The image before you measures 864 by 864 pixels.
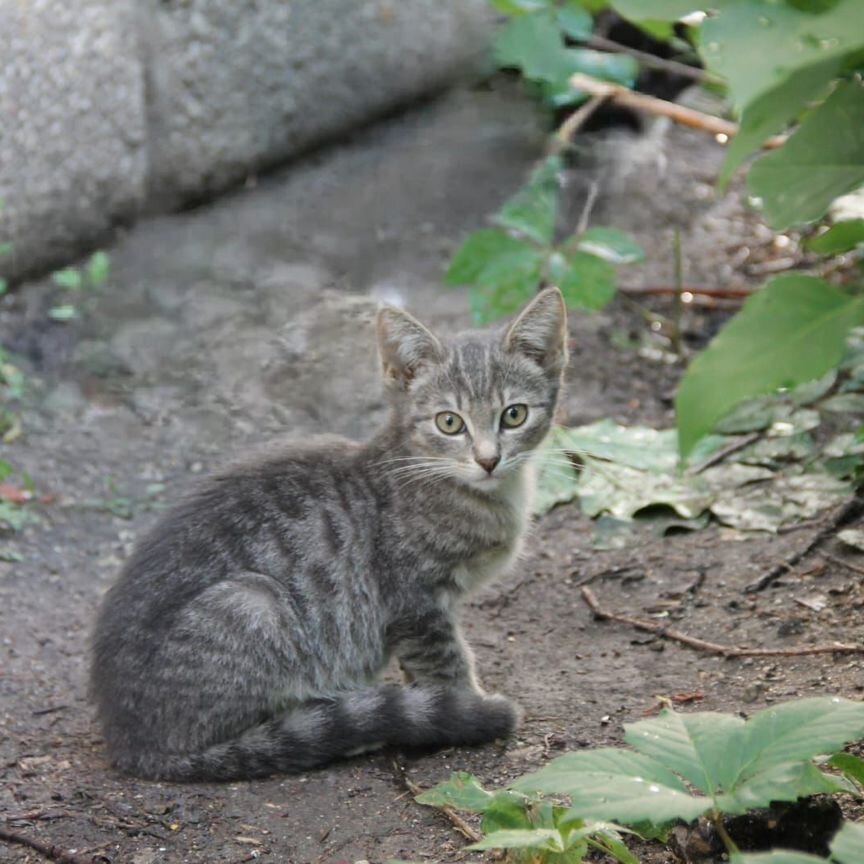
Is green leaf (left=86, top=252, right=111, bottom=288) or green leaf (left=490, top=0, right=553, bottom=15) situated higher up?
green leaf (left=490, top=0, right=553, bottom=15)

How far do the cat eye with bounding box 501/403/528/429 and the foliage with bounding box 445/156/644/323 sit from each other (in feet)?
4.12

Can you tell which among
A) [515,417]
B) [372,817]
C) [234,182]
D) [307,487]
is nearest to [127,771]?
[372,817]

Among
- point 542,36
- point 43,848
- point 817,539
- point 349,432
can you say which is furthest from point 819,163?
point 542,36

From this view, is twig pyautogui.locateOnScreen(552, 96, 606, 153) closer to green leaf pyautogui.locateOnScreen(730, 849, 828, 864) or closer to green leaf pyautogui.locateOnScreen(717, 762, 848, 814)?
green leaf pyautogui.locateOnScreen(717, 762, 848, 814)

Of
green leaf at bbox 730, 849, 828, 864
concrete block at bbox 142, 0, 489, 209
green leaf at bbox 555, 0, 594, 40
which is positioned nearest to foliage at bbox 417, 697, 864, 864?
green leaf at bbox 730, 849, 828, 864

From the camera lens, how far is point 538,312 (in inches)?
156

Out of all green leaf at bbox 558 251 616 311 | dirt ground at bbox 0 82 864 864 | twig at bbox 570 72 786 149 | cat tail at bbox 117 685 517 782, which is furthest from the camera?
twig at bbox 570 72 786 149

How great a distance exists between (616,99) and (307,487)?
12.5 ft

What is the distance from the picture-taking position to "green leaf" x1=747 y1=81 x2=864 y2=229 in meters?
1.98

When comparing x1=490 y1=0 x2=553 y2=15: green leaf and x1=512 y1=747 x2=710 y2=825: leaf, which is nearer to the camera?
x1=512 y1=747 x2=710 y2=825: leaf

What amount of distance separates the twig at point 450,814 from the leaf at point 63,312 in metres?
3.19

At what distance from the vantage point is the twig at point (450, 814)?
9.64ft

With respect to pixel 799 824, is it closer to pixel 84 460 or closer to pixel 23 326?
pixel 84 460

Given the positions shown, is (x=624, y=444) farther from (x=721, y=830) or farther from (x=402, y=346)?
(x=721, y=830)
